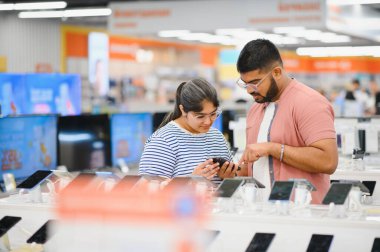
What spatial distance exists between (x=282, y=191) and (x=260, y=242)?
0.75ft

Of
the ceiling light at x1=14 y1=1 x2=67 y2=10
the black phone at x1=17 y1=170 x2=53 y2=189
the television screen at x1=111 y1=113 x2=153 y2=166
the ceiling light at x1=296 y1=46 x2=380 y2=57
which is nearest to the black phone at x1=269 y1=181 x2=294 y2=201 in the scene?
the black phone at x1=17 y1=170 x2=53 y2=189

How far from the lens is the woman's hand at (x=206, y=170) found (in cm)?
349

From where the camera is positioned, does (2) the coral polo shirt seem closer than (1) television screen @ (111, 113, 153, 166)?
Yes

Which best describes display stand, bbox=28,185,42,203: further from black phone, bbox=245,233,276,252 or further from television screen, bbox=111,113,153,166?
television screen, bbox=111,113,153,166

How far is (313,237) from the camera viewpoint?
2.96 m

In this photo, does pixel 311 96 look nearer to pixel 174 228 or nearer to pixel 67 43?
pixel 174 228

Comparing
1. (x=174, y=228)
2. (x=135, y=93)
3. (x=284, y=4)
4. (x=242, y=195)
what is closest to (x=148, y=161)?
(x=242, y=195)

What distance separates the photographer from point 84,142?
24.1 feet

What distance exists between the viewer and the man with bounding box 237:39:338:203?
351 centimetres

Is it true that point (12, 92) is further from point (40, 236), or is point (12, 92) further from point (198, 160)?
point (40, 236)

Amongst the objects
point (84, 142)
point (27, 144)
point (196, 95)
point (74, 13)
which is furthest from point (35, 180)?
point (74, 13)

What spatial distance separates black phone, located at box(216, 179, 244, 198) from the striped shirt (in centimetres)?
51

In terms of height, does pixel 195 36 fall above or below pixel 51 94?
above

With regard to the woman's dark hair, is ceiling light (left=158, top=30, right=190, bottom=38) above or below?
below
